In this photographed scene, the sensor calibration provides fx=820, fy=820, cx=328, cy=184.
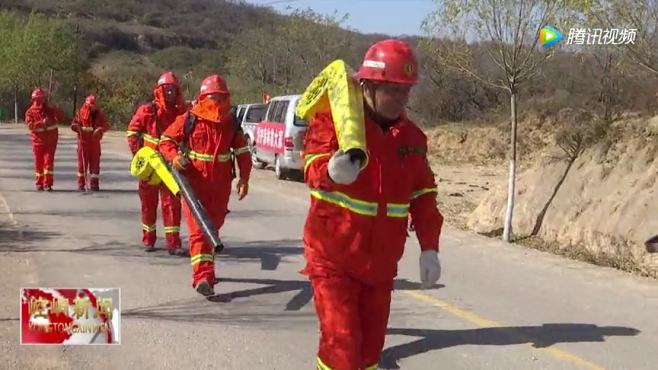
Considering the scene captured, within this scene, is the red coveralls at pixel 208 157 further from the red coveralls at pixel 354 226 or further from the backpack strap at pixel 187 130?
the red coveralls at pixel 354 226

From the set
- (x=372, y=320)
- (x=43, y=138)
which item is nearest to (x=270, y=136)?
(x=43, y=138)

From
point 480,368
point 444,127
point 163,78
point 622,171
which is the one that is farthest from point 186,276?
point 444,127

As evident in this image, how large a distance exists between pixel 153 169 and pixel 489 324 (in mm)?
3560

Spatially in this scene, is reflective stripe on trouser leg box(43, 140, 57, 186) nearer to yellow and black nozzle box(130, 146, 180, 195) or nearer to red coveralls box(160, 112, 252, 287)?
yellow and black nozzle box(130, 146, 180, 195)

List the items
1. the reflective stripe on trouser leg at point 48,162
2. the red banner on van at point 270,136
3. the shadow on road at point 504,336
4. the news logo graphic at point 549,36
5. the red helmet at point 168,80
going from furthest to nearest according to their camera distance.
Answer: the red banner on van at point 270,136 → the reflective stripe on trouser leg at point 48,162 → the news logo graphic at point 549,36 → the red helmet at point 168,80 → the shadow on road at point 504,336

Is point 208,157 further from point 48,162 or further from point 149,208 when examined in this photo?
point 48,162

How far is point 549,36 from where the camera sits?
11.8m

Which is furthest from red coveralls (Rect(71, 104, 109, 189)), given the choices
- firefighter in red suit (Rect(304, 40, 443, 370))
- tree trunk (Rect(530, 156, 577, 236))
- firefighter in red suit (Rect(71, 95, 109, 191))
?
firefighter in red suit (Rect(304, 40, 443, 370))

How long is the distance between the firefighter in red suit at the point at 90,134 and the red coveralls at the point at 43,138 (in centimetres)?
49

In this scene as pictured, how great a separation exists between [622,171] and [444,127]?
23.7 m

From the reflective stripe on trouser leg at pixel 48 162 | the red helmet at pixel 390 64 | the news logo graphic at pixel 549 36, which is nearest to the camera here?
the red helmet at pixel 390 64

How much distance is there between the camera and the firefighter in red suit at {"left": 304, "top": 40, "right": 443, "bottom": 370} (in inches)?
159

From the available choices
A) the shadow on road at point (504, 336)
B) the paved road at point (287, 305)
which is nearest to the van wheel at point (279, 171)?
the paved road at point (287, 305)

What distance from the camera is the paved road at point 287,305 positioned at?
595cm
